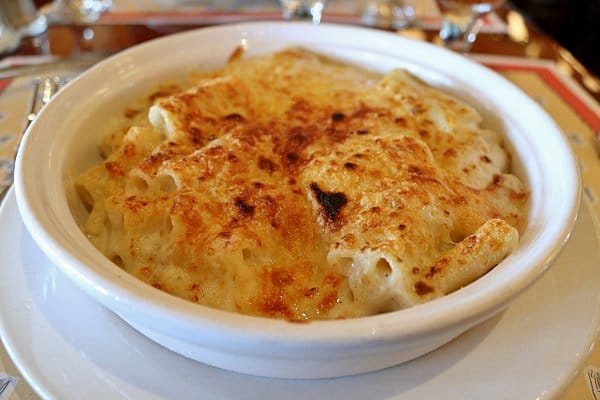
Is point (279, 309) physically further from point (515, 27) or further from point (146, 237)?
point (515, 27)

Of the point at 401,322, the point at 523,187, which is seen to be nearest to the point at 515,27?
the point at 523,187

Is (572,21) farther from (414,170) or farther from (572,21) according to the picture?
(414,170)

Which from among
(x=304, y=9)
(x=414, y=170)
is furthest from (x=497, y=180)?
(x=304, y=9)

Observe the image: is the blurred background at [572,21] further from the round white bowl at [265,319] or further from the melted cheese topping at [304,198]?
the melted cheese topping at [304,198]

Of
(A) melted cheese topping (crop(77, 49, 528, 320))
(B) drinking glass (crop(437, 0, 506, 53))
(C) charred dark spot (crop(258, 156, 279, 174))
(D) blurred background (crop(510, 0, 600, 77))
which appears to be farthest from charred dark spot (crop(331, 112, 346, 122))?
(D) blurred background (crop(510, 0, 600, 77))

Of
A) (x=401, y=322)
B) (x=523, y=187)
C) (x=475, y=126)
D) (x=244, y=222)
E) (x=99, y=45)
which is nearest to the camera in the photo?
(x=401, y=322)

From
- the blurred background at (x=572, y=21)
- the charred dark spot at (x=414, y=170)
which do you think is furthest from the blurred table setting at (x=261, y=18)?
the blurred background at (x=572, y=21)
